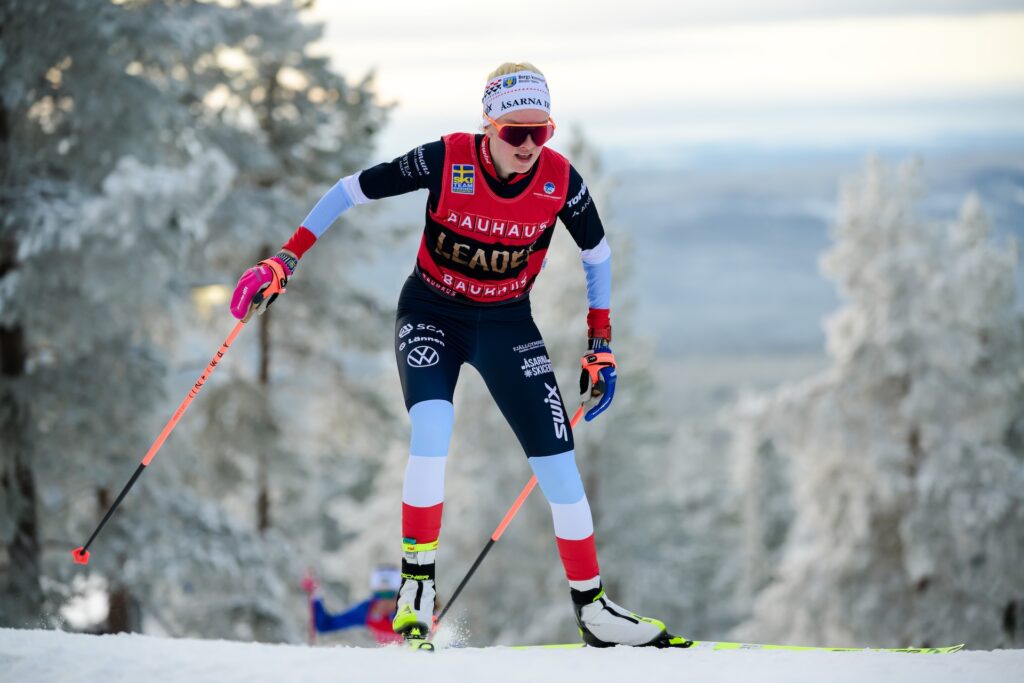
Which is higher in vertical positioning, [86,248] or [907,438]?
[86,248]

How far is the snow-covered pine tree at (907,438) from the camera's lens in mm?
15805

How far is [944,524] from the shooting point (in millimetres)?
15898

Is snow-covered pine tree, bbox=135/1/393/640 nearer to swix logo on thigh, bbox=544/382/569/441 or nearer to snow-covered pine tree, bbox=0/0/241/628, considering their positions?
snow-covered pine tree, bbox=0/0/241/628

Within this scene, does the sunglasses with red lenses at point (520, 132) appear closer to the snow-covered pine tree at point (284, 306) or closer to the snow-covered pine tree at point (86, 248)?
the snow-covered pine tree at point (86, 248)

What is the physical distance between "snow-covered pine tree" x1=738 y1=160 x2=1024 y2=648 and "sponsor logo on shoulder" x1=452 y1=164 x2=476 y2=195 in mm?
13419

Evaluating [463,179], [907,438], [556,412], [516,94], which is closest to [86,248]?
[463,179]

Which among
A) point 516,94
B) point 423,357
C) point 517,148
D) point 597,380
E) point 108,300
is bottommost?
point 597,380

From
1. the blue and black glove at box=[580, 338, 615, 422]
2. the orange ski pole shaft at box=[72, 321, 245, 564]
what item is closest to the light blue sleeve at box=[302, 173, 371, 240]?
the orange ski pole shaft at box=[72, 321, 245, 564]

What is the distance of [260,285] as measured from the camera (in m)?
4.65

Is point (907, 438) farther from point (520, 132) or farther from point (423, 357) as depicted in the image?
point (520, 132)

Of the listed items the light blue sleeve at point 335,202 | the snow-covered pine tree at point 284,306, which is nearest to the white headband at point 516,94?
the light blue sleeve at point 335,202

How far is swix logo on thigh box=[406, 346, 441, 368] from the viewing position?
4.68 metres

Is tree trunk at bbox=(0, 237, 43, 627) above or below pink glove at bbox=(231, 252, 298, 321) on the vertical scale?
below

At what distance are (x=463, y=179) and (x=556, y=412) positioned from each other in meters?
1.20
